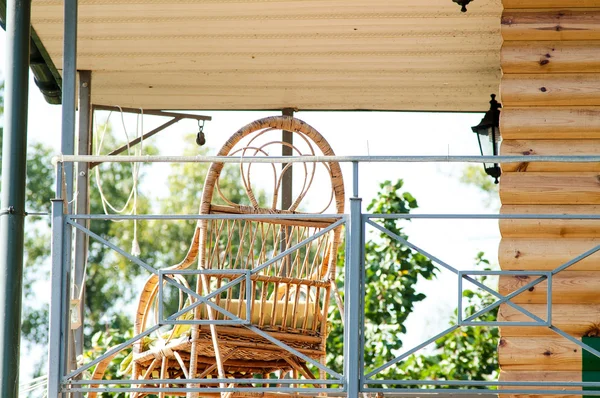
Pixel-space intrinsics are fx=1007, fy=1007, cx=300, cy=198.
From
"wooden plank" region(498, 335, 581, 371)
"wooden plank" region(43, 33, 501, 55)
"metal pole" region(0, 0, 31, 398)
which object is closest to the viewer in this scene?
"metal pole" region(0, 0, 31, 398)

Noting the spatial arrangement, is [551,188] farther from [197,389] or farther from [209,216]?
[197,389]

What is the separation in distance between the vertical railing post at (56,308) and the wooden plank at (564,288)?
2.01 m

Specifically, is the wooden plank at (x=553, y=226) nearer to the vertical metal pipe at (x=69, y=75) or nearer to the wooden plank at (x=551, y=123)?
the wooden plank at (x=551, y=123)

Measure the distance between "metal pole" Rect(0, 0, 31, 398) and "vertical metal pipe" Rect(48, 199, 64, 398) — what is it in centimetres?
26

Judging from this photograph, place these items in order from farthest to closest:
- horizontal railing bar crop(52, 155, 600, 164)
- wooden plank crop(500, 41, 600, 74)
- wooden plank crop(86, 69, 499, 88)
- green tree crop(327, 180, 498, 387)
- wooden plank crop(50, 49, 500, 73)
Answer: green tree crop(327, 180, 498, 387) < wooden plank crop(86, 69, 499, 88) < wooden plank crop(50, 49, 500, 73) < wooden plank crop(500, 41, 600, 74) < horizontal railing bar crop(52, 155, 600, 164)

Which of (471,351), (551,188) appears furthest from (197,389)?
(471,351)

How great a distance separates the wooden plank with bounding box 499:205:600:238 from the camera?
476cm

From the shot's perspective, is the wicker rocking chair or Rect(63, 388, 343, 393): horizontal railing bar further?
the wicker rocking chair

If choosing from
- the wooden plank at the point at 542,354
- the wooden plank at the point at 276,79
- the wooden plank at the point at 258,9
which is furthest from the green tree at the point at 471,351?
the wooden plank at the point at 542,354

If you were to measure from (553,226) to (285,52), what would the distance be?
7.49 feet

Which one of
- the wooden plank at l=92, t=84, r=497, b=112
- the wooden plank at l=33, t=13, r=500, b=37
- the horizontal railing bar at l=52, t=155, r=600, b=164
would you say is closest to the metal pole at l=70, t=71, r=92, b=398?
the wooden plank at l=33, t=13, r=500, b=37

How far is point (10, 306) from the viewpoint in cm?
420

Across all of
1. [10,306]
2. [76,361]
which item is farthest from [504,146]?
[76,361]

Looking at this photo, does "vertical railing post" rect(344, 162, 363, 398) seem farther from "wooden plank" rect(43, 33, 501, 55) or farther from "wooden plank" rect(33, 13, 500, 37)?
"wooden plank" rect(43, 33, 501, 55)
